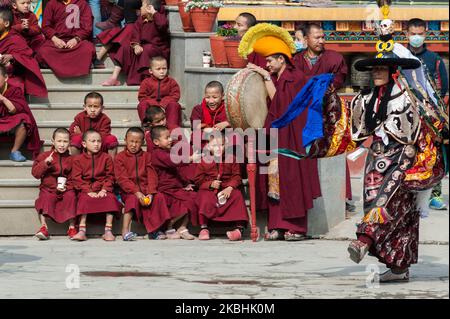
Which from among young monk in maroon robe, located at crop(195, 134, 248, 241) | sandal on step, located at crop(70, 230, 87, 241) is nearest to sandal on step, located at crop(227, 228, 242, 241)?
young monk in maroon robe, located at crop(195, 134, 248, 241)

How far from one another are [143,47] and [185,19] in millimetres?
537

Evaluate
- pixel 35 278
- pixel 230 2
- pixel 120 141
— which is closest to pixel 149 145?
pixel 120 141

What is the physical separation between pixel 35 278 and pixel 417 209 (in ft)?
9.96

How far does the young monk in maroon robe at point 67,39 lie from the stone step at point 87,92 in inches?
8.6

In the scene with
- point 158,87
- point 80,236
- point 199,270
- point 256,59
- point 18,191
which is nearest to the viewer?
point 199,270

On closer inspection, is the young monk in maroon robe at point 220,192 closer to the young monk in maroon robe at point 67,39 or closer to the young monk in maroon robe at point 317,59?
the young monk in maroon robe at point 317,59

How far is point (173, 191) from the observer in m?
13.8

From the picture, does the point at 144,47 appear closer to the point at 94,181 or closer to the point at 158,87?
the point at 158,87

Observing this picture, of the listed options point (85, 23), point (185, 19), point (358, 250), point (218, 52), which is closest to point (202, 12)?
point (185, 19)

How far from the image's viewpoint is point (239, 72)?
13438mm

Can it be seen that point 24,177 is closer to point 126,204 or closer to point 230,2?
point 126,204

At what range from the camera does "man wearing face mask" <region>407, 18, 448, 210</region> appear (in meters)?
15.4

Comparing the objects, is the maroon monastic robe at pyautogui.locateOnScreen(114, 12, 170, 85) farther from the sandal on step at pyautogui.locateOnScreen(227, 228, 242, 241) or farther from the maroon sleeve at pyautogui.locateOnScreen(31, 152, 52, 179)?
the sandal on step at pyautogui.locateOnScreen(227, 228, 242, 241)

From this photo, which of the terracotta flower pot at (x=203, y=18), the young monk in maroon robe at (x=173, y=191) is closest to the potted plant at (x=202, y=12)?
the terracotta flower pot at (x=203, y=18)
